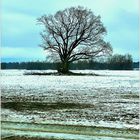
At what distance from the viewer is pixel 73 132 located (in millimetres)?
11328

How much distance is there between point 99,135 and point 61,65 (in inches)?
2427

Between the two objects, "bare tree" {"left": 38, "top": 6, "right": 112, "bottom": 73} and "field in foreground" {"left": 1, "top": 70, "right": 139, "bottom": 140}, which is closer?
"field in foreground" {"left": 1, "top": 70, "right": 139, "bottom": 140}

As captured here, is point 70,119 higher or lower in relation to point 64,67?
lower

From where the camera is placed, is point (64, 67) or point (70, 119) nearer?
point (70, 119)

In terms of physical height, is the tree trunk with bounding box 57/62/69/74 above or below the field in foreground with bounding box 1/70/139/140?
above

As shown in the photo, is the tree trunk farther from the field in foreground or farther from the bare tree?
the field in foreground

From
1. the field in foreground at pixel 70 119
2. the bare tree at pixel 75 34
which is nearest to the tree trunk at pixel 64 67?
the bare tree at pixel 75 34

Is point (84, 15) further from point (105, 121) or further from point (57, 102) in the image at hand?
point (105, 121)

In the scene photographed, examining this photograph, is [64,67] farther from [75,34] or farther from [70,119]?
[70,119]

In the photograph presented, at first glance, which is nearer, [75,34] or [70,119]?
[70,119]

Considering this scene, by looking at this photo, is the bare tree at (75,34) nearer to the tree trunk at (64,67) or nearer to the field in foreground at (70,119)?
the tree trunk at (64,67)

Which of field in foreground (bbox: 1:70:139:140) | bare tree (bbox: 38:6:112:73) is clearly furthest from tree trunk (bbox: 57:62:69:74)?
field in foreground (bbox: 1:70:139:140)

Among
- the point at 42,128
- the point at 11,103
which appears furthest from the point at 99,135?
the point at 11,103

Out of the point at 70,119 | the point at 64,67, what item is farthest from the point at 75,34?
the point at 70,119
